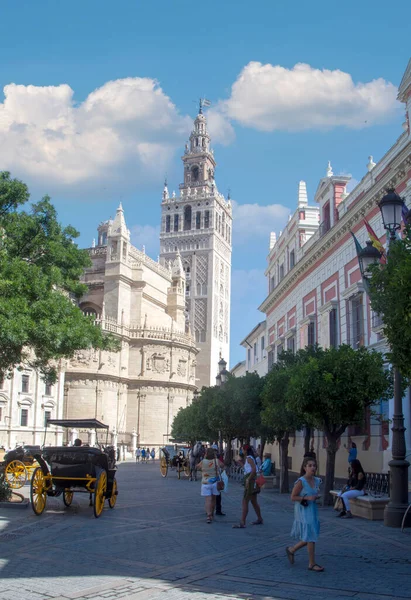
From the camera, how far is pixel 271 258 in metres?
39.8

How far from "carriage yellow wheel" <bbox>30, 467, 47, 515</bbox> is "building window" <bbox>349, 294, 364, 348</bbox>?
1385 cm

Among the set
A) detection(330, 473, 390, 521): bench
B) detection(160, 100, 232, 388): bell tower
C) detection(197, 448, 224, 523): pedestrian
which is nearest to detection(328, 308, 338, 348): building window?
detection(330, 473, 390, 521): bench

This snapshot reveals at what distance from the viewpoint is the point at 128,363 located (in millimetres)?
64188

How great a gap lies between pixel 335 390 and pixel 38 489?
7.66m

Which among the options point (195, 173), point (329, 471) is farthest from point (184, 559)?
point (195, 173)

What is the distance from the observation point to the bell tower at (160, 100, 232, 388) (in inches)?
3716

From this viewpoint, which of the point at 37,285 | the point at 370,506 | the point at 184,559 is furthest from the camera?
the point at 37,285

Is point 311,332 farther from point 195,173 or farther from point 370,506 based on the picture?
point 195,173

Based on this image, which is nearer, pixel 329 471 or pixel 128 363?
pixel 329 471

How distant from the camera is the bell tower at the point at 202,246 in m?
94.4

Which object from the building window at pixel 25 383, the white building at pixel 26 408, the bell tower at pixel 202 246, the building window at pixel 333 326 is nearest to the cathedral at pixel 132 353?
the white building at pixel 26 408

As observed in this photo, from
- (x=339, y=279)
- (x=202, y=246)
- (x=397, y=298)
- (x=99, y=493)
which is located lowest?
(x=99, y=493)

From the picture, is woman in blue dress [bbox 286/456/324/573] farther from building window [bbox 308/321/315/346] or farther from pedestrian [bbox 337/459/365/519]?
building window [bbox 308/321/315/346]

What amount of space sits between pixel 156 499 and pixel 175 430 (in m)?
34.6
